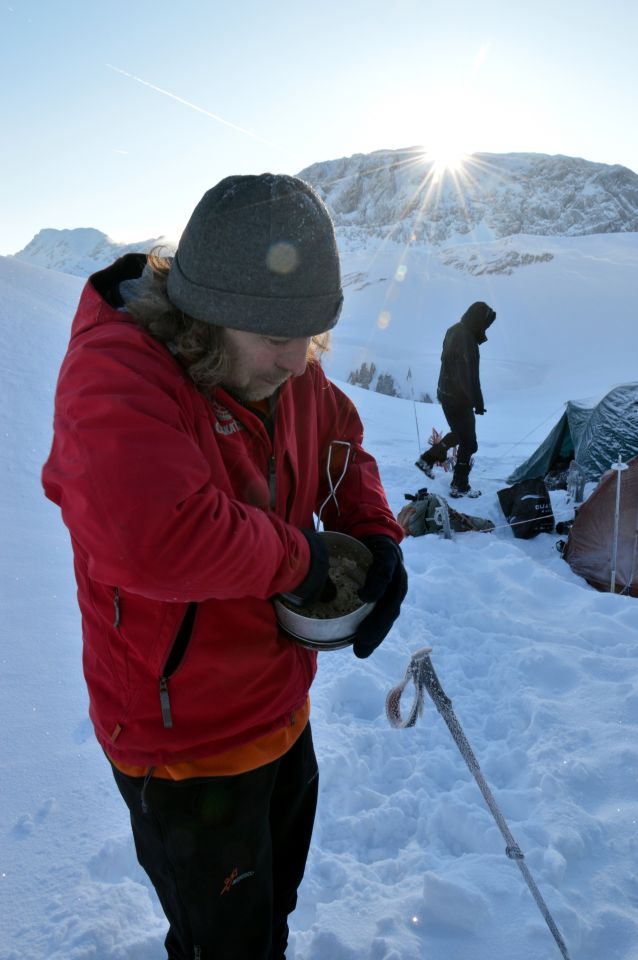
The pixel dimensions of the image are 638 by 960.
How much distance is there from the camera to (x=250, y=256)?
1102mm

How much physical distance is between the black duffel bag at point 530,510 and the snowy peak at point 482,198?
2577 inches

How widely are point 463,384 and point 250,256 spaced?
6.50 meters

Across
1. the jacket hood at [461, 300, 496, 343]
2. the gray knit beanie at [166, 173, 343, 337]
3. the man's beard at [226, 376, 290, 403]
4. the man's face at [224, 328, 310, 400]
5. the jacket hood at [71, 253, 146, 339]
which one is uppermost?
the gray knit beanie at [166, 173, 343, 337]

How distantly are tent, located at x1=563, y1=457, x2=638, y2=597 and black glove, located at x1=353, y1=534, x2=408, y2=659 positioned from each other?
13.4 ft

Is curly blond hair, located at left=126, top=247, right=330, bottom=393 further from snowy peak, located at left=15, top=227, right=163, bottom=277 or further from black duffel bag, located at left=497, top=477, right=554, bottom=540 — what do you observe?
snowy peak, located at left=15, top=227, right=163, bottom=277

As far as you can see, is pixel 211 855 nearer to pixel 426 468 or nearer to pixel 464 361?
pixel 464 361

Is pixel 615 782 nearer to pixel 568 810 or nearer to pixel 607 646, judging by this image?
pixel 568 810

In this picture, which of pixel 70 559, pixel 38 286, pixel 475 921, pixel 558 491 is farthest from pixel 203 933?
pixel 38 286

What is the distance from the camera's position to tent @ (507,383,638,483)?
662cm

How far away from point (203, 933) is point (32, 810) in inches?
40.5

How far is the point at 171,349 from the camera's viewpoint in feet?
3.66

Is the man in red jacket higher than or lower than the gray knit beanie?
lower

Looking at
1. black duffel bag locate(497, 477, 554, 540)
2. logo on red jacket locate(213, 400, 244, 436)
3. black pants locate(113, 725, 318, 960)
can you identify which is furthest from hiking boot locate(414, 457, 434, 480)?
logo on red jacket locate(213, 400, 244, 436)

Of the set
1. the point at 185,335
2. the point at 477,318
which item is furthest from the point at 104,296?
the point at 477,318
